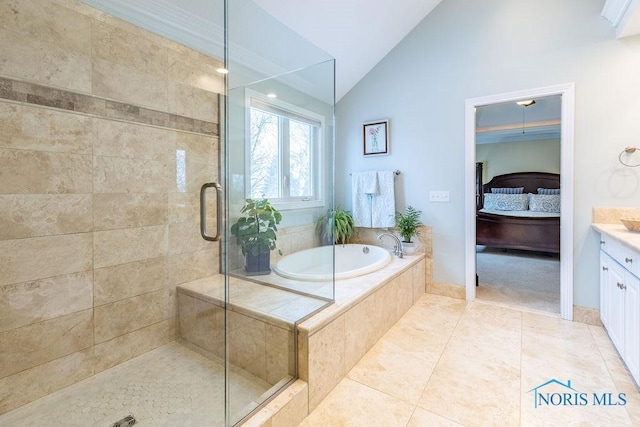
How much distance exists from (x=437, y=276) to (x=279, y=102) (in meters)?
2.31

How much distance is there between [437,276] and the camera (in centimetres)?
310

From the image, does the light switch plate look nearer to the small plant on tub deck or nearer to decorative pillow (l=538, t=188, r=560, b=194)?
the small plant on tub deck

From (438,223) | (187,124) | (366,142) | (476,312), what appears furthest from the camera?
(366,142)

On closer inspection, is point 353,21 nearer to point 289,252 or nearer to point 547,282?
point 289,252

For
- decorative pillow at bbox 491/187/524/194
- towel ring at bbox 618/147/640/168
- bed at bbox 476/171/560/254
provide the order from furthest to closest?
1. decorative pillow at bbox 491/187/524/194
2. bed at bbox 476/171/560/254
3. towel ring at bbox 618/147/640/168

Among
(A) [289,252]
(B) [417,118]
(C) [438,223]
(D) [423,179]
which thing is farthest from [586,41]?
(A) [289,252]

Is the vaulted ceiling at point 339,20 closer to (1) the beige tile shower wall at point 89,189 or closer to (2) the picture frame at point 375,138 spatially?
(1) the beige tile shower wall at point 89,189

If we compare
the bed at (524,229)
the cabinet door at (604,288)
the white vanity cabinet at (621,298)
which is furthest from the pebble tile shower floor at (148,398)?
the bed at (524,229)

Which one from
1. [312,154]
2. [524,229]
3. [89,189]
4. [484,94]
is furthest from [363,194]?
[524,229]

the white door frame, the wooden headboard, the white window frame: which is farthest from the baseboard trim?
the wooden headboard

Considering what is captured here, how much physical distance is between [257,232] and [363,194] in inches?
64.3

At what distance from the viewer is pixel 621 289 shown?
1.83 m

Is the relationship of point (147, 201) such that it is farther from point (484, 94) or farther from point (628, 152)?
point (628, 152)

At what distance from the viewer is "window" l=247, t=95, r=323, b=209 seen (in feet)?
7.02
